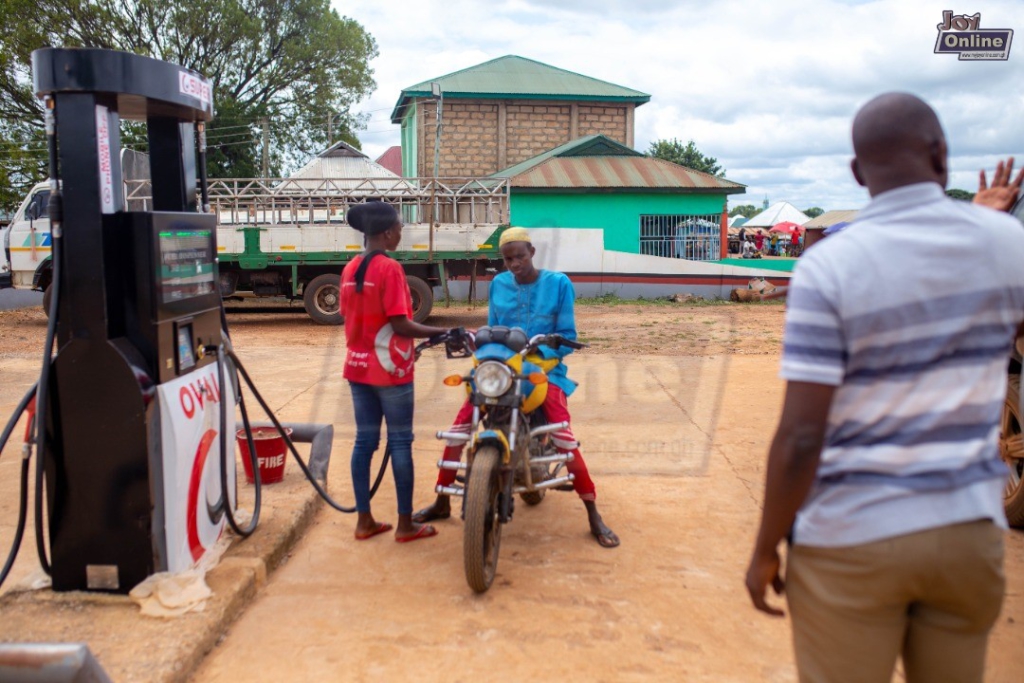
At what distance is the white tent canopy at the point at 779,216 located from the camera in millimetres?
41656

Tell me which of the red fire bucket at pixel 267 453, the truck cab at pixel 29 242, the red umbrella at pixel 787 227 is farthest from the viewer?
the red umbrella at pixel 787 227

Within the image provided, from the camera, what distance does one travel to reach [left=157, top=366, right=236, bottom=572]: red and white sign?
3.64 m

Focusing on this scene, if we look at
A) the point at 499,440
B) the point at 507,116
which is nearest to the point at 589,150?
the point at 507,116

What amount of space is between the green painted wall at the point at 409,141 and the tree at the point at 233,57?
3182 millimetres

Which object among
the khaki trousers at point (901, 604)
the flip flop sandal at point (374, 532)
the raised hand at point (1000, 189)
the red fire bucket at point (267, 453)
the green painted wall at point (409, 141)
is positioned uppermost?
the green painted wall at point (409, 141)

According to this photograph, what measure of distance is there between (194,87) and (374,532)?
2.41 meters

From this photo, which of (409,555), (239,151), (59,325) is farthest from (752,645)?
(239,151)

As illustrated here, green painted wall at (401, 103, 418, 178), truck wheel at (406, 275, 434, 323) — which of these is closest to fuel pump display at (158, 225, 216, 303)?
truck wheel at (406, 275, 434, 323)

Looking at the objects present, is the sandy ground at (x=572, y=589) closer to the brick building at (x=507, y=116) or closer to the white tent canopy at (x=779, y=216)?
the brick building at (x=507, y=116)

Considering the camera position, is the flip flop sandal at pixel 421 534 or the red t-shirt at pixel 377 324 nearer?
the red t-shirt at pixel 377 324

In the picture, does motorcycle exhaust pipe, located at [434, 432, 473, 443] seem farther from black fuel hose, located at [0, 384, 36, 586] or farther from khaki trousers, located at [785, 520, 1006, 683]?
khaki trousers, located at [785, 520, 1006, 683]

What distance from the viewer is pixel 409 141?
1262 inches

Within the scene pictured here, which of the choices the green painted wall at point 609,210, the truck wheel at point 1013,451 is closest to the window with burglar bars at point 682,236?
the green painted wall at point 609,210

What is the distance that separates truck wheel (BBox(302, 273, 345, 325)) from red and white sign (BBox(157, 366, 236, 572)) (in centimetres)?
1153
